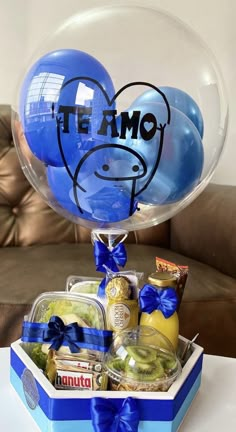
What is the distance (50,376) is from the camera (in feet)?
2.18

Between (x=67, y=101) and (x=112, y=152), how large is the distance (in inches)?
3.2

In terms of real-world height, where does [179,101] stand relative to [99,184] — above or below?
above

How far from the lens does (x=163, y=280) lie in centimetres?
72

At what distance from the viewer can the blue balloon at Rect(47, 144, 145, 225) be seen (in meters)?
0.63

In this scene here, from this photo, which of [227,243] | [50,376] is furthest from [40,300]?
[227,243]

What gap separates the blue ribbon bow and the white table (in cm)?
22

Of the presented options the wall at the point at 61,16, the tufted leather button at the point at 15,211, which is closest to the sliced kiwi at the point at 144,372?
the tufted leather button at the point at 15,211

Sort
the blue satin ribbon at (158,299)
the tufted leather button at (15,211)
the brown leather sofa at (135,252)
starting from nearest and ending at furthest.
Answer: the blue satin ribbon at (158,299)
the brown leather sofa at (135,252)
the tufted leather button at (15,211)

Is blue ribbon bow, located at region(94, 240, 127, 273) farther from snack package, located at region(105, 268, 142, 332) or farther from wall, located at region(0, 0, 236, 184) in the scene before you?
wall, located at region(0, 0, 236, 184)

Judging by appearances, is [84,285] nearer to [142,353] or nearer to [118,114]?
[142,353]

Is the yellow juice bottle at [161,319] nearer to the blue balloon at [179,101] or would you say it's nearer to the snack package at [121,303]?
the snack package at [121,303]

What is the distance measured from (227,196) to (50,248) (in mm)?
514

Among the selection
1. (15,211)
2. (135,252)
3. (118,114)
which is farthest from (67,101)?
(15,211)

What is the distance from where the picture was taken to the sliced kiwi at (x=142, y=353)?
2.12ft
